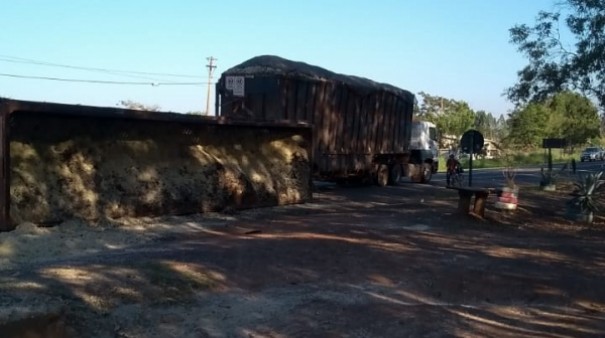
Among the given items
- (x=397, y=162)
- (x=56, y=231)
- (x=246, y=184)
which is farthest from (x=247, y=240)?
(x=397, y=162)

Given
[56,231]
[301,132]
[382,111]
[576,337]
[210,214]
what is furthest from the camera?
[382,111]

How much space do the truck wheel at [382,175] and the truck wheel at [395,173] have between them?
20.7 inches

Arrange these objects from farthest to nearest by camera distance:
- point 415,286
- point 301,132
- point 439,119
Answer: point 439,119, point 301,132, point 415,286

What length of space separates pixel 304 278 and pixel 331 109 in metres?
13.5

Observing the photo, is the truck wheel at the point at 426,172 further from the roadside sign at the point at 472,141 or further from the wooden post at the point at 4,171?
the wooden post at the point at 4,171

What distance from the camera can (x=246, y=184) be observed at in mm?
15953

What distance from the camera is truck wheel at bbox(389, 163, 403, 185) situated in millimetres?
28266

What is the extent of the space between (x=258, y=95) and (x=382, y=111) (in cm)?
688

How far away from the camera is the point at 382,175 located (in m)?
27.3

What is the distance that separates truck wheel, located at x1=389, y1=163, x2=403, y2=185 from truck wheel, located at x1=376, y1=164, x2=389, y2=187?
1.73 feet

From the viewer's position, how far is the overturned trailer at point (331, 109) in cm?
1997

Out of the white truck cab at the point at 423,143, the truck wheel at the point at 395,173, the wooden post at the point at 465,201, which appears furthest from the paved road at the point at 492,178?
the wooden post at the point at 465,201

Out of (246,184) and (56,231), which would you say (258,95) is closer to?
(246,184)

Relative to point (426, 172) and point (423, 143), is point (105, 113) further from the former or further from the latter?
point (423, 143)
